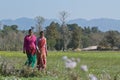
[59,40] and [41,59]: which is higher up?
[59,40]

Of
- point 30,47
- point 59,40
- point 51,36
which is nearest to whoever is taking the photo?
point 30,47

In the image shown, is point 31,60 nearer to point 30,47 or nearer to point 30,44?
point 30,47

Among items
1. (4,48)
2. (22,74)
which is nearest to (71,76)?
(22,74)

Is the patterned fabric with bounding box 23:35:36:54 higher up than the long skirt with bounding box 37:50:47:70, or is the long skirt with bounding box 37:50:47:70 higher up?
the patterned fabric with bounding box 23:35:36:54

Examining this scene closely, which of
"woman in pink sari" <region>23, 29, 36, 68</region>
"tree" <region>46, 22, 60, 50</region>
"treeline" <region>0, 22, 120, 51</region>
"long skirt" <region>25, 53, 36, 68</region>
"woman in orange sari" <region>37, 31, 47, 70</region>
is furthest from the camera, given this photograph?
"tree" <region>46, 22, 60, 50</region>

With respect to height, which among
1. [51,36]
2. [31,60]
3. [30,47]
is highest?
[51,36]

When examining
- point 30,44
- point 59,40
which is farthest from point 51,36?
point 30,44

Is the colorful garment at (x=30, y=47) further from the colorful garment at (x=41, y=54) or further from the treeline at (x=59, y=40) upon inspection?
the treeline at (x=59, y=40)

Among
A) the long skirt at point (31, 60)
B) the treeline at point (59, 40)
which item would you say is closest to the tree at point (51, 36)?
the treeline at point (59, 40)

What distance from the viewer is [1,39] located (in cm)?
9794

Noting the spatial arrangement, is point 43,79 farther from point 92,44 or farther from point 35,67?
point 92,44

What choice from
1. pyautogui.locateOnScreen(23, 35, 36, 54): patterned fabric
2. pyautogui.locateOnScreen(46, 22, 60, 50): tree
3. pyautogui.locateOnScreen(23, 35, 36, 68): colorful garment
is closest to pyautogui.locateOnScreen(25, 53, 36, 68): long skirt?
pyautogui.locateOnScreen(23, 35, 36, 68): colorful garment

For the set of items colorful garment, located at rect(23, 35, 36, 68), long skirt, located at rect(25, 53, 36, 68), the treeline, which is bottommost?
long skirt, located at rect(25, 53, 36, 68)

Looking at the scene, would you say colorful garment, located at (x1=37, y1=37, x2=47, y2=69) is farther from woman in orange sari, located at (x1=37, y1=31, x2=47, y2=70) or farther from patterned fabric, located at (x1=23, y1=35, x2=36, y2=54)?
patterned fabric, located at (x1=23, y1=35, x2=36, y2=54)
